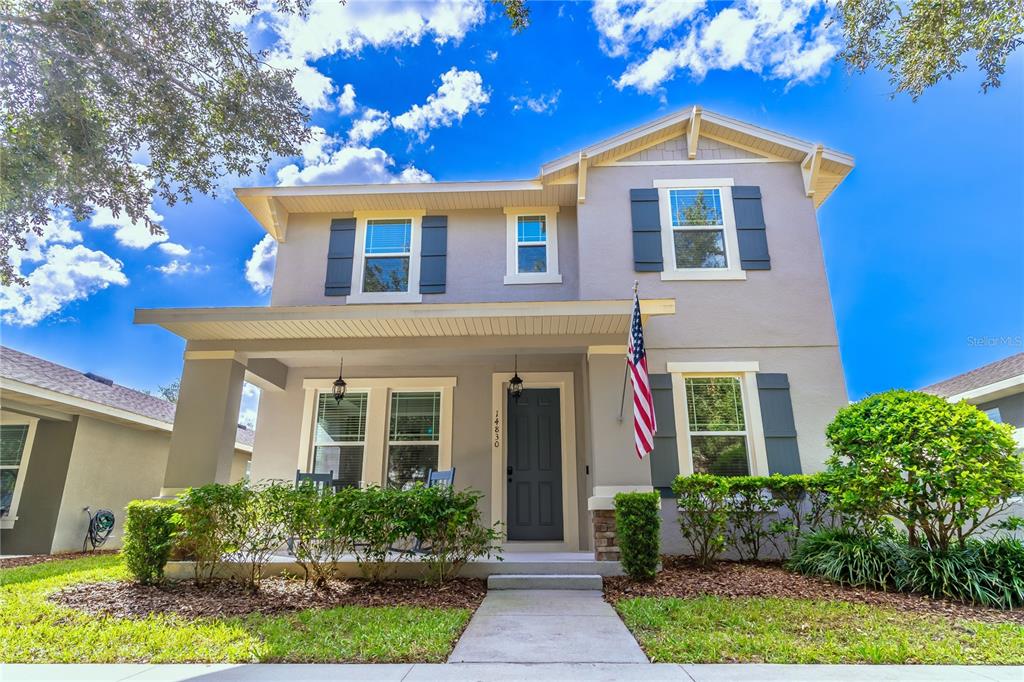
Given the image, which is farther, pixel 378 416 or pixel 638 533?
pixel 378 416

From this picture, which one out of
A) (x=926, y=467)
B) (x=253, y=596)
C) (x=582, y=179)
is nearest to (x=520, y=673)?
(x=253, y=596)

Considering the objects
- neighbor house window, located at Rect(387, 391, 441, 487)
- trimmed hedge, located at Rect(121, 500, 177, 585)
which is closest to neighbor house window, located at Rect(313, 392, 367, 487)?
neighbor house window, located at Rect(387, 391, 441, 487)

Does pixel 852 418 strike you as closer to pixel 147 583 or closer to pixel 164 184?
pixel 147 583

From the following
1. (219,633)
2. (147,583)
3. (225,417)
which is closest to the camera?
(219,633)

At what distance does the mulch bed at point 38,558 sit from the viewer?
738 centimetres

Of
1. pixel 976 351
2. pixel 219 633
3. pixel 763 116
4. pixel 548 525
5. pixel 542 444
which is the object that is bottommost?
pixel 219 633

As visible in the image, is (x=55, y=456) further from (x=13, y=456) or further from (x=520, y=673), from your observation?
(x=520, y=673)

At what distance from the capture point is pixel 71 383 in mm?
9523

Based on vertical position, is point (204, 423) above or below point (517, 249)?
below

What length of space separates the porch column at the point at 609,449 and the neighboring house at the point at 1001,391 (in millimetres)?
Answer: 6071

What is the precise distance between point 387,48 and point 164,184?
456cm

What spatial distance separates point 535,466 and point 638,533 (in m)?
2.69

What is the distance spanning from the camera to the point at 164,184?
22.5ft

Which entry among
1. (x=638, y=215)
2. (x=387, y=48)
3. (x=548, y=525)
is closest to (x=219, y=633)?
(x=548, y=525)
